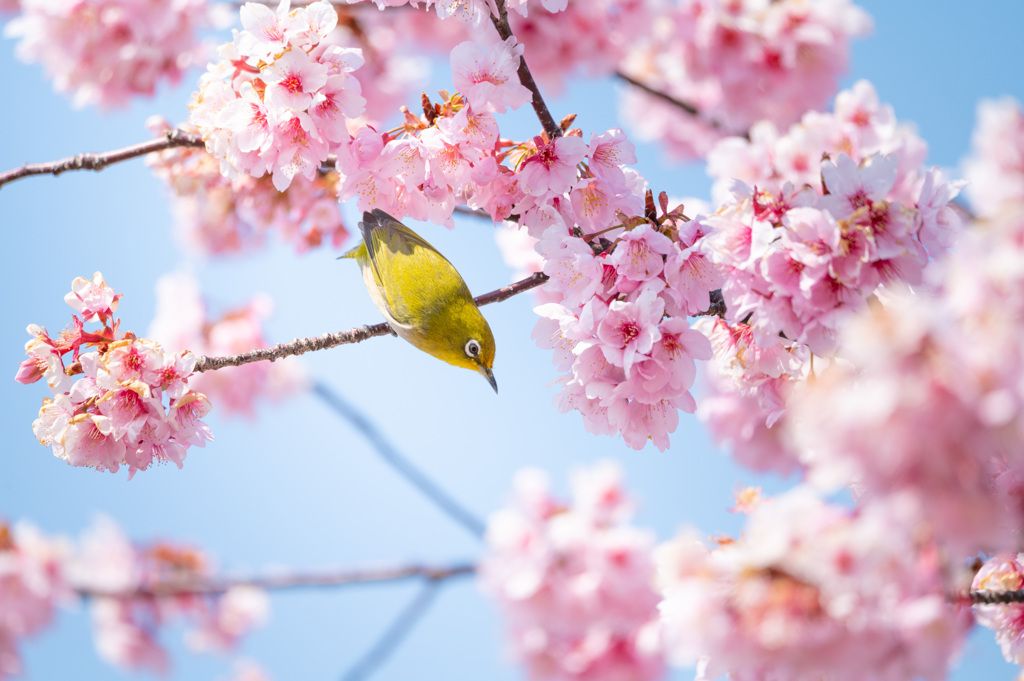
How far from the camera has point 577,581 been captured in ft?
12.9

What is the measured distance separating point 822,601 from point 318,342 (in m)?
1.85

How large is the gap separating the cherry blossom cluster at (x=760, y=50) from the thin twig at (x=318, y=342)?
2902 mm

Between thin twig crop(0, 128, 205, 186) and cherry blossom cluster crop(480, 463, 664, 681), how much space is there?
8.96 feet

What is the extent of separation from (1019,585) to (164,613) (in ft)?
22.6

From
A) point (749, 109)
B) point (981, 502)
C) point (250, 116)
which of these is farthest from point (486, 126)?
point (749, 109)

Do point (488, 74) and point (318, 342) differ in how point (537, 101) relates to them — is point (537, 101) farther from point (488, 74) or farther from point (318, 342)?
point (318, 342)

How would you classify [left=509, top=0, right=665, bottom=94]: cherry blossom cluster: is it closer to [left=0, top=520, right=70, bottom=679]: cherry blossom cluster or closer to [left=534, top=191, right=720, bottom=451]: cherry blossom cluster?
[left=534, top=191, right=720, bottom=451]: cherry blossom cluster

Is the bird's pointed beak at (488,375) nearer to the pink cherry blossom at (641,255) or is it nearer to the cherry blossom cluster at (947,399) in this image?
the pink cherry blossom at (641,255)

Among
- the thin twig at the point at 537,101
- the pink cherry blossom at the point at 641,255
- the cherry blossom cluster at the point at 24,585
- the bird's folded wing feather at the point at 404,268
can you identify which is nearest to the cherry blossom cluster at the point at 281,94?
the thin twig at the point at 537,101

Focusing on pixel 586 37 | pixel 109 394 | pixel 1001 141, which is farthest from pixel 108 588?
pixel 1001 141

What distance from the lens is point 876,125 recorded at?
3514 millimetres

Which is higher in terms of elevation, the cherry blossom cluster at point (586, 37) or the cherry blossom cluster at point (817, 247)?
the cherry blossom cluster at point (586, 37)

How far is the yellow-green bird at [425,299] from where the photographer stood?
3049mm

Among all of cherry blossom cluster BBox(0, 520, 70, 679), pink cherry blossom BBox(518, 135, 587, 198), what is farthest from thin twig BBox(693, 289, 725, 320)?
cherry blossom cluster BBox(0, 520, 70, 679)
